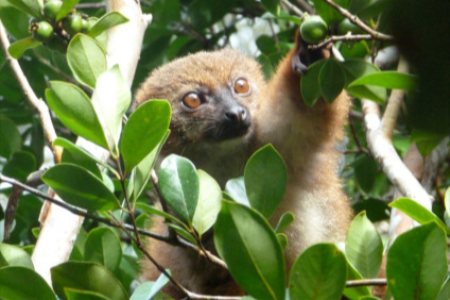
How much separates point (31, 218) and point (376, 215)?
205 centimetres

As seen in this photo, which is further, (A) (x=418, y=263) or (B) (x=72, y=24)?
(B) (x=72, y=24)

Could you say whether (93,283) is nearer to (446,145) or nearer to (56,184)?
(56,184)

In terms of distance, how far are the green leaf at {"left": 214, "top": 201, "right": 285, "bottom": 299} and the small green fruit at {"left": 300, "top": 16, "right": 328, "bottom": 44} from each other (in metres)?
0.96

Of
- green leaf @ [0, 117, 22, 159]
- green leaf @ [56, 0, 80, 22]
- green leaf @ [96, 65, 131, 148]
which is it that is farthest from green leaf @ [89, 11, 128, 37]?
green leaf @ [0, 117, 22, 159]

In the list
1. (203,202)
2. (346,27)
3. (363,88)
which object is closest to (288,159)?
(363,88)

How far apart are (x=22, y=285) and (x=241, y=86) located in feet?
7.44

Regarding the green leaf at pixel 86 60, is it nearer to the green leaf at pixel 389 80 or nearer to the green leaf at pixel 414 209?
the green leaf at pixel 389 80

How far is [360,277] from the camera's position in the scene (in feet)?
5.03

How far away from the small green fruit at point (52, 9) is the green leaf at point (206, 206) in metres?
1.12

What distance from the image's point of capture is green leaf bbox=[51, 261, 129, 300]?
153 centimetres

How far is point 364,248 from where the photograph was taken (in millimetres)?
1589

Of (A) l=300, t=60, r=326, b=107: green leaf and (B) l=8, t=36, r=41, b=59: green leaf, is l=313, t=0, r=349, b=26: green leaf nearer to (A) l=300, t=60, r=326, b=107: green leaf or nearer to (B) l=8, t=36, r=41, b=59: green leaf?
(A) l=300, t=60, r=326, b=107: green leaf

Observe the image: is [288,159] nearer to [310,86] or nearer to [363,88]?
[310,86]

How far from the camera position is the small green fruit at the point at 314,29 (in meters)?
2.03
